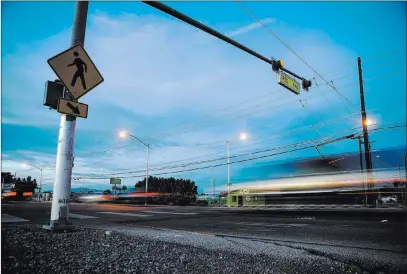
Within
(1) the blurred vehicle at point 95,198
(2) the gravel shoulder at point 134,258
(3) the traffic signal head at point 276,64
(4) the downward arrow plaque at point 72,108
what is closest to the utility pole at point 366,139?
(3) the traffic signal head at point 276,64

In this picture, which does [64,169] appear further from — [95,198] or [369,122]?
[95,198]

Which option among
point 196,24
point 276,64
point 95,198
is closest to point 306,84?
point 276,64

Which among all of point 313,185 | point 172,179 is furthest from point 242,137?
point 172,179

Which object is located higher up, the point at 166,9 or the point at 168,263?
the point at 166,9

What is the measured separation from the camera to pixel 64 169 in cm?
469

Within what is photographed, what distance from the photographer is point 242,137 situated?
103 ft

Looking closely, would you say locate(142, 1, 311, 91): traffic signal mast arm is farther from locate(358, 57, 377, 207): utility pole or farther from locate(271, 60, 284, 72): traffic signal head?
locate(358, 57, 377, 207): utility pole

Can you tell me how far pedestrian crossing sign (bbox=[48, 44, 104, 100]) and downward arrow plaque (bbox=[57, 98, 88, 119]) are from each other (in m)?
0.18

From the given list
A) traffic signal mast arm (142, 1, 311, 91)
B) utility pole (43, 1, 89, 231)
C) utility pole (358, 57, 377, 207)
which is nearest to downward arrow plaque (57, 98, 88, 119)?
utility pole (43, 1, 89, 231)

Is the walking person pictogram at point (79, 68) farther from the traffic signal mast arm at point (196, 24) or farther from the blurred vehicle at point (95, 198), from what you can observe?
the blurred vehicle at point (95, 198)

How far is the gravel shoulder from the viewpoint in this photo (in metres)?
2.68

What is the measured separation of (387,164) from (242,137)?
1541cm

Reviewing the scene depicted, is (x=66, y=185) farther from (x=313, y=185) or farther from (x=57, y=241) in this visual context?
(x=313, y=185)

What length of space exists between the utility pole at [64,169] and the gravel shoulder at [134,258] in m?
0.52
